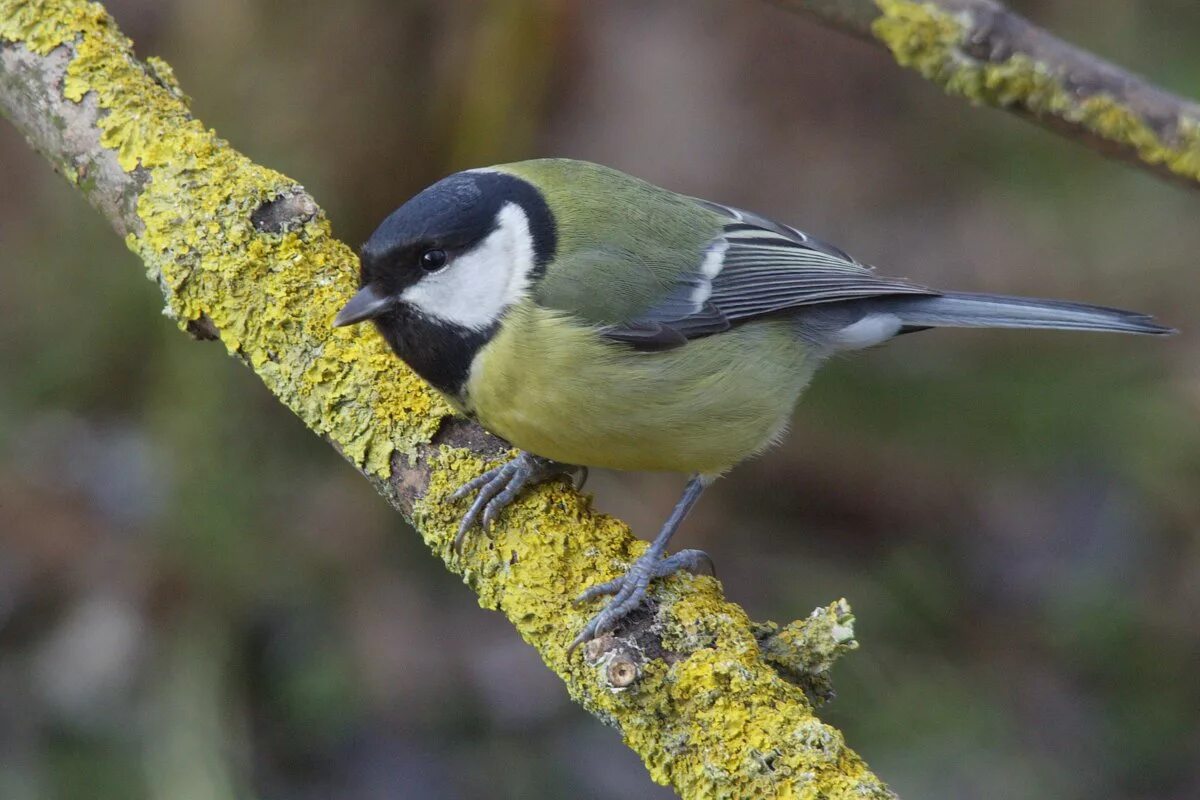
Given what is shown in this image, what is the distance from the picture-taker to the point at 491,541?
1.95m

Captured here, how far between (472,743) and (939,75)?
2.04m

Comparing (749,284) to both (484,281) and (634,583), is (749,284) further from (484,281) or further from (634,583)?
(634,583)

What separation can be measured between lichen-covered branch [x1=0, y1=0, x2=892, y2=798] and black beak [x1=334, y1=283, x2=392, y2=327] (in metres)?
0.15

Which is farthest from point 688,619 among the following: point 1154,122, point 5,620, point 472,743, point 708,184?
point 708,184

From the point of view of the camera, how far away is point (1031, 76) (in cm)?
194

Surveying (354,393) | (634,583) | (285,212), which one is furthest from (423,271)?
(634,583)

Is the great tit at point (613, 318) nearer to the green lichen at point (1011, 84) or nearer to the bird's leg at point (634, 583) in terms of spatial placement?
the bird's leg at point (634, 583)

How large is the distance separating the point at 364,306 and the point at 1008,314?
1.32 m

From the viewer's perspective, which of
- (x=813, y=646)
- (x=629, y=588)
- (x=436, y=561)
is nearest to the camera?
(x=813, y=646)

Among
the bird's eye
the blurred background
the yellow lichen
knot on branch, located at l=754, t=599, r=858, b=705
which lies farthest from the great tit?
the blurred background

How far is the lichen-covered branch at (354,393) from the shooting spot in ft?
5.36

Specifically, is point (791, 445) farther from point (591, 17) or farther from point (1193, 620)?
point (591, 17)

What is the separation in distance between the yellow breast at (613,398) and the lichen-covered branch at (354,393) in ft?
0.41

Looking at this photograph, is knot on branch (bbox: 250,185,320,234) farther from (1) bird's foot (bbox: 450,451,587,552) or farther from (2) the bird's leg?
(2) the bird's leg
